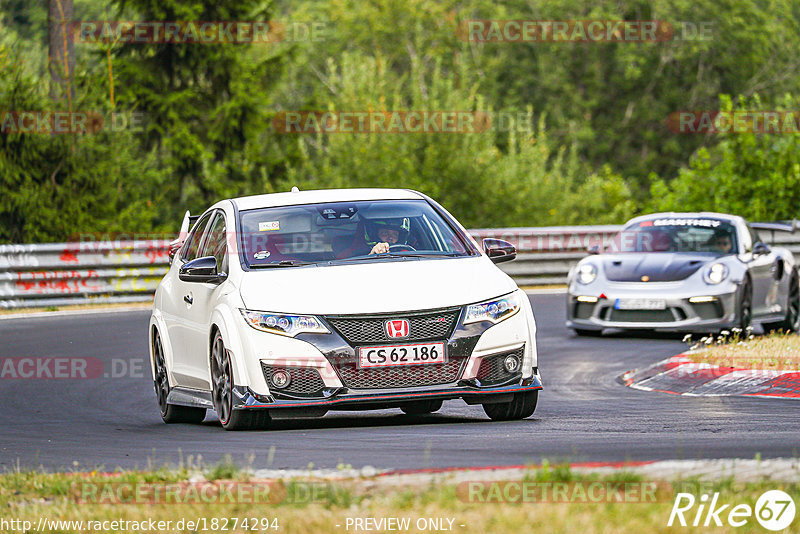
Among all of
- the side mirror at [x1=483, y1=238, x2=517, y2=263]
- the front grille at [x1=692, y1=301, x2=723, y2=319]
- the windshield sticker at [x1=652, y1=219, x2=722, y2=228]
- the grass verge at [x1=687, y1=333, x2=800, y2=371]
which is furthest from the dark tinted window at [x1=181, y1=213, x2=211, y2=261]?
the windshield sticker at [x1=652, y1=219, x2=722, y2=228]

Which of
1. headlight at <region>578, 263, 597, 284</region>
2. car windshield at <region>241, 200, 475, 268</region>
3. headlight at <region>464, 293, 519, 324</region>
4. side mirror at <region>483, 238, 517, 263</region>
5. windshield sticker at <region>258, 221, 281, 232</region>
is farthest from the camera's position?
headlight at <region>578, 263, 597, 284</region>

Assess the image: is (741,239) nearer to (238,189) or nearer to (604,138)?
(238,189)

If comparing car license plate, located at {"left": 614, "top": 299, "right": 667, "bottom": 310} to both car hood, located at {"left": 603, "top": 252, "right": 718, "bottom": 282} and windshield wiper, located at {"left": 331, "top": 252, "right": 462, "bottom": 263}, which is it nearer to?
car hood, located at {"left": 603, "top": 252, "right": 718, "bottom": 282}

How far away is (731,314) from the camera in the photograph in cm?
1656

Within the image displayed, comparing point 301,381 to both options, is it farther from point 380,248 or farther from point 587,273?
point 587,273

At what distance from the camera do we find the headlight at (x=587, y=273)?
17.3 m

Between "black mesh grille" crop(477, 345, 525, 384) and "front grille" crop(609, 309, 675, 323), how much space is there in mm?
7667

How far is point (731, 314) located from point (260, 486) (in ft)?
36.8

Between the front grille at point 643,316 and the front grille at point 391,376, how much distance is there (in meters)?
8.11

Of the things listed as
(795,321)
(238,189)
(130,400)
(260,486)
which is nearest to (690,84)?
(238,189)

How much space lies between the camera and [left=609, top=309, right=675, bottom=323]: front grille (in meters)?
16.7

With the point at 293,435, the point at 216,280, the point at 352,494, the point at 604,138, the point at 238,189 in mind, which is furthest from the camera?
the point at 604,138

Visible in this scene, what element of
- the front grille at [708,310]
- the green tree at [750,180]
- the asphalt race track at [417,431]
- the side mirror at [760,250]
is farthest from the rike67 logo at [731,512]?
the green tree at [750,180]

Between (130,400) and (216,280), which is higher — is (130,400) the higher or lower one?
the lower one
